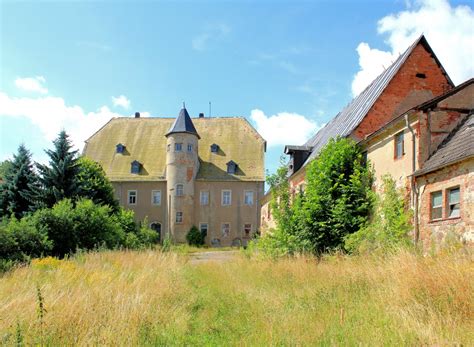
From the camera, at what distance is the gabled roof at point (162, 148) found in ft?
150

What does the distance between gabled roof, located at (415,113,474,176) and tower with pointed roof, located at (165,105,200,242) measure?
31.0 meters

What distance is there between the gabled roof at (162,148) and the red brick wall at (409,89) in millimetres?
25111

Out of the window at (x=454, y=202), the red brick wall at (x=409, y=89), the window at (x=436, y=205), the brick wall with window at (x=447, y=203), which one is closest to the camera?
the brick wall with window at (x=447, y=203)

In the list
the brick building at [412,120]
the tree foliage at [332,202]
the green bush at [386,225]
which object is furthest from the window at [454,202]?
the tree foliage at [332,202]

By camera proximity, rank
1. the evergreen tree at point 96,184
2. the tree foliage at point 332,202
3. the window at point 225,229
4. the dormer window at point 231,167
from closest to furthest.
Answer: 1. the tree foliage at point 332,202
2. the evergreen tree at point 96,184
3. the window at point 225,229
4. the dormer window at point 231,167

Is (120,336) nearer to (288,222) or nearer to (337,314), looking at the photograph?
(337,314)

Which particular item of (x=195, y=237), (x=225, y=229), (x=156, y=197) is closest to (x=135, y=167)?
(x=156, y=197)

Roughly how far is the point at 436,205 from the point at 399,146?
3005 mm

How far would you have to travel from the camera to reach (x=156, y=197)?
45.3 m

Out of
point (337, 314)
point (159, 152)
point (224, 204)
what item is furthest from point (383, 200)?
point (159, 152)

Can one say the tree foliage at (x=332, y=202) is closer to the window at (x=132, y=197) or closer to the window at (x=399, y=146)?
the window at (x=399, y=146)

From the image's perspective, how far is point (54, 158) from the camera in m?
27.2

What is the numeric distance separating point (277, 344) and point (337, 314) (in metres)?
1.82

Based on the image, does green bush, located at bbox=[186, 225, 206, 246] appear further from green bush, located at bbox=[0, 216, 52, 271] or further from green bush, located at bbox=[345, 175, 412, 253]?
green bush, located at bbox=[345, 175, 412, 253]
